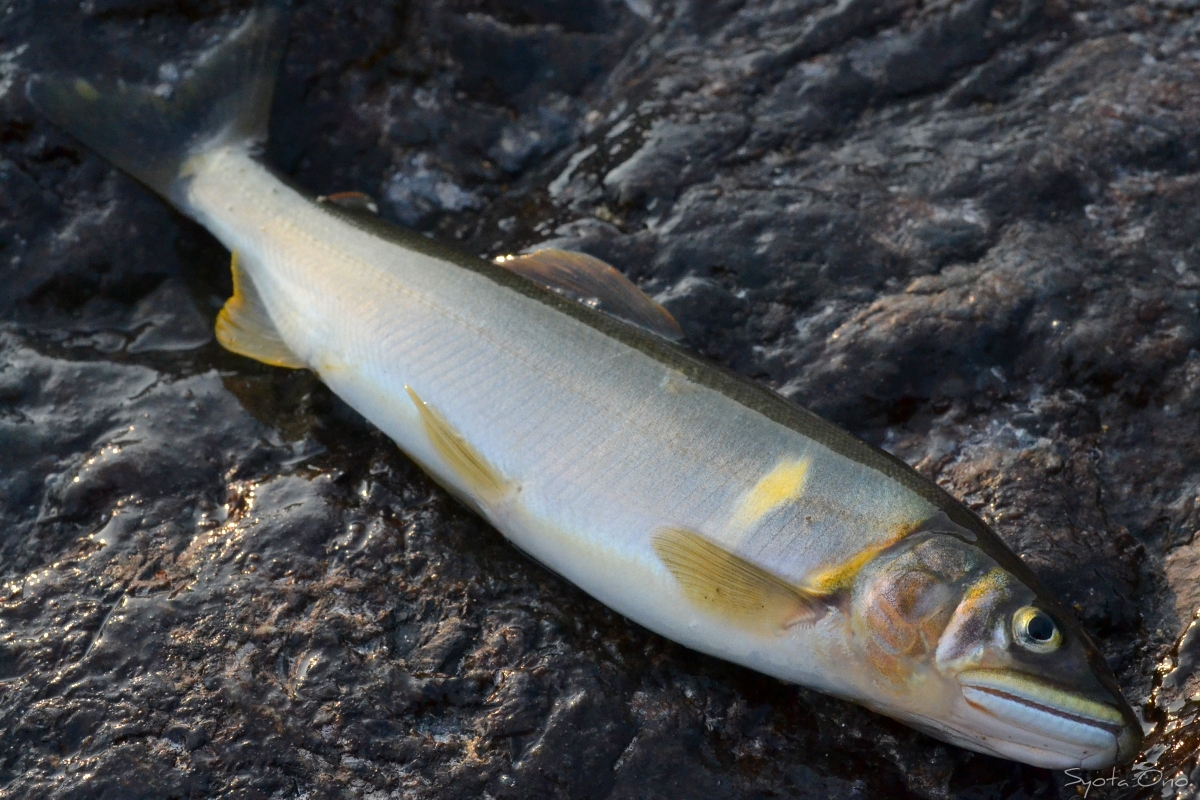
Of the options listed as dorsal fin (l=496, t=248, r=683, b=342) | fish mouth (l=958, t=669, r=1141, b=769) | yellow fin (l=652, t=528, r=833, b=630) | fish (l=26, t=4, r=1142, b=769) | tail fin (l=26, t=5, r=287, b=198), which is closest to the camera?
fish mouth (l=958, t=669, r=1141, b=769)

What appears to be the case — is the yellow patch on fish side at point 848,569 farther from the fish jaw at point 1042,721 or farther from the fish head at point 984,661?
the fish jaw at point 1042,721

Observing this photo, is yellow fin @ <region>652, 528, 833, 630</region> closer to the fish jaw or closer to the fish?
the fish

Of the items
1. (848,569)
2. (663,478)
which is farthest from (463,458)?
(848,569)

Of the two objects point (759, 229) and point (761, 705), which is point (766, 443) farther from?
point (759, 229)

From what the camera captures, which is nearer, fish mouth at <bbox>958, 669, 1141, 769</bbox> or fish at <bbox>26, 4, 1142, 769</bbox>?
fish mouth at <bbox>958, 669, 1141, 769</bbox>
